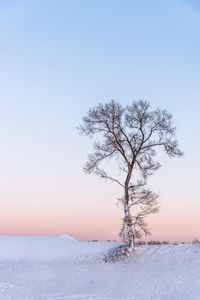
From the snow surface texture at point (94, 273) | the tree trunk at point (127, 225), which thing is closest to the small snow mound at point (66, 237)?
the snow surface texture at point (94, 273)

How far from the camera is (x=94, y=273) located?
20.2 meters

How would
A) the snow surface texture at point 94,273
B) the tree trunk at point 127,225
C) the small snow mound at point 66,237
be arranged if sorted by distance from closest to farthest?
the snow surface texture at point 94,273 < the tree trunk at point 127,225 < the small snow mound at point 66,237

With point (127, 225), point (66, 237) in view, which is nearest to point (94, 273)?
point (127, 225)

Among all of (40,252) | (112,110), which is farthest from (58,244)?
(112,110)

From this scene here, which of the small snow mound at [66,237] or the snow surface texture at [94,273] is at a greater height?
the small snow mound at [66,237]

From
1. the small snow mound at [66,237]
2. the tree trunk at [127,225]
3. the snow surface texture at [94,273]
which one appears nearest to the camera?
the snow surface texture at [94,273]

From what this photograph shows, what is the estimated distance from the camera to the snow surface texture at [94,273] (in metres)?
15.6

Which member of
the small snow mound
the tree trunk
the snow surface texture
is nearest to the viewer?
the snow surface texture

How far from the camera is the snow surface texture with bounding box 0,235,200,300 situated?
15.6m

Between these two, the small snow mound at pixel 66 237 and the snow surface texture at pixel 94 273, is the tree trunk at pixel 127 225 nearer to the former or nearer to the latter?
the snow surface texture at pixel 94 273

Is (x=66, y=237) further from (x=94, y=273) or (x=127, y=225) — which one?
(x=94, y=273)

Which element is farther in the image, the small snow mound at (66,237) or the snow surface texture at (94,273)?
the small snow mound at (66,237)

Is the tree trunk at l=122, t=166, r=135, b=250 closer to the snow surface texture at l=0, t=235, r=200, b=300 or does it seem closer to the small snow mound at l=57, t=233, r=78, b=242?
the snow surface texture at l=0, t=235, r=200, b=300

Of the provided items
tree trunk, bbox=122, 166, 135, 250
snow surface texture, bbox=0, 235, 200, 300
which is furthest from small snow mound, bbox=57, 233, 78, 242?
tree trunk, bbox=122, 166, 135, 250
